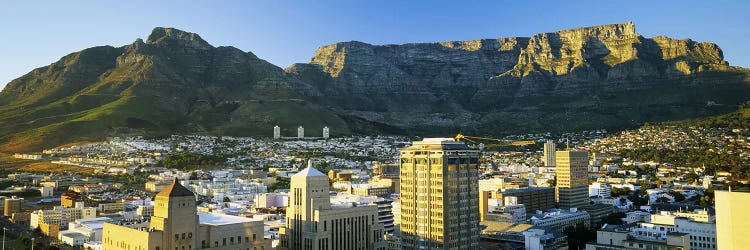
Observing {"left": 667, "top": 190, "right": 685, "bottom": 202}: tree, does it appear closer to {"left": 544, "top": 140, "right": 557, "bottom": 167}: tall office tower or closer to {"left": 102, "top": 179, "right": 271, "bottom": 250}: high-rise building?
{"left": 544, "top": 140, "right": 557, "bottom": 167}: tall office tower

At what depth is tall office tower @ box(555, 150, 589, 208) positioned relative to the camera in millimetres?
112750

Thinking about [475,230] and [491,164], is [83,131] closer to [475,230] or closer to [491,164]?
[491,164]

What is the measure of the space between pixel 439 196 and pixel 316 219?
41.2ft

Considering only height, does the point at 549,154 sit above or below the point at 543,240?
above

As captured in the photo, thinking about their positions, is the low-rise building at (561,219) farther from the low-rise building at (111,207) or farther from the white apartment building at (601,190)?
the low-rise building at (111,207)

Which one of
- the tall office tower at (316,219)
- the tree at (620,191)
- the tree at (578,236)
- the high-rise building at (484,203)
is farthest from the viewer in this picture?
the tree at (620,191)

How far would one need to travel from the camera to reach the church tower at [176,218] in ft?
178

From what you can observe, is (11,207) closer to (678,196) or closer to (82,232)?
(82,232)

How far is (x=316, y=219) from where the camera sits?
62594 millimetres

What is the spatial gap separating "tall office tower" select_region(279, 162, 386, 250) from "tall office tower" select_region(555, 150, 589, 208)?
190ft

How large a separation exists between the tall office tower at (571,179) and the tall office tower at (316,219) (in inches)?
2275

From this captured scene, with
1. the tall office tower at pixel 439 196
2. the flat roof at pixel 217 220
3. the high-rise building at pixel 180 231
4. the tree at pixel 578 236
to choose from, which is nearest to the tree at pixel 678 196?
the tree at pixel 578 236

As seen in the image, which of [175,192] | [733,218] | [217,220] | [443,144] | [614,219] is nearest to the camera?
[733,218]

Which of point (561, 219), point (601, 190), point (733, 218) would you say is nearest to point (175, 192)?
point (733, 218)
